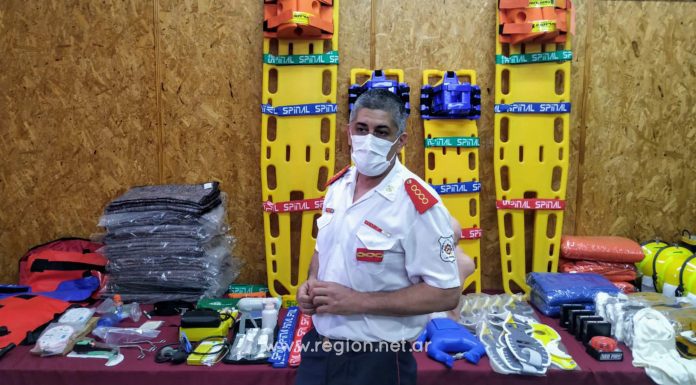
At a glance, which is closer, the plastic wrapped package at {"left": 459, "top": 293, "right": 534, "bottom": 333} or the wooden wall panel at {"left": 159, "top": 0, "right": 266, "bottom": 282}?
the plastic wrapped package at {"left": 459, "top": 293, "right": 534, "bottom": 333}

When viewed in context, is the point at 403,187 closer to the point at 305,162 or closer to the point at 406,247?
the point at 406,247

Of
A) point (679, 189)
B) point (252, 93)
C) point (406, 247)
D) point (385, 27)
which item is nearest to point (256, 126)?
point (252, 93)

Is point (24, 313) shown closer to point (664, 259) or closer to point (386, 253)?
point (386, 253)

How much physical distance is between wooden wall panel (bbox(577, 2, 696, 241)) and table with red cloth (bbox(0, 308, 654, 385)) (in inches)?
49.3

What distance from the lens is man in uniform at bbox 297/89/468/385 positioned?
152cm

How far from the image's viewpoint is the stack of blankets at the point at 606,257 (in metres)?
2.95

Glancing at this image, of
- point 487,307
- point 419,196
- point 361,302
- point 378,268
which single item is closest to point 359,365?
point 361,302

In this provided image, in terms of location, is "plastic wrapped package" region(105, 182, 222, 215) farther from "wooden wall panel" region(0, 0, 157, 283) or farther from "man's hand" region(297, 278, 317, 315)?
"man's hand" region(297, 278, 317, 315)

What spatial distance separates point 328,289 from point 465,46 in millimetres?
2017

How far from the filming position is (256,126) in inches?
119

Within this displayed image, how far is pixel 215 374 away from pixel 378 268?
1.00 metres

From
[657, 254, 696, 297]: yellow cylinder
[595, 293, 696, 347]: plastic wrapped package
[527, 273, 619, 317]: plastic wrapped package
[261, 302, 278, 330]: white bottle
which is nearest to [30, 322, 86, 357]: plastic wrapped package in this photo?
[261, 302, 278, 330]: white bottle

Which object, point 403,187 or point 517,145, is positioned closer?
point 403,187

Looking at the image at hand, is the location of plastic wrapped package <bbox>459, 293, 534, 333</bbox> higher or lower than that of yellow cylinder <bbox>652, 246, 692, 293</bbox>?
lower
